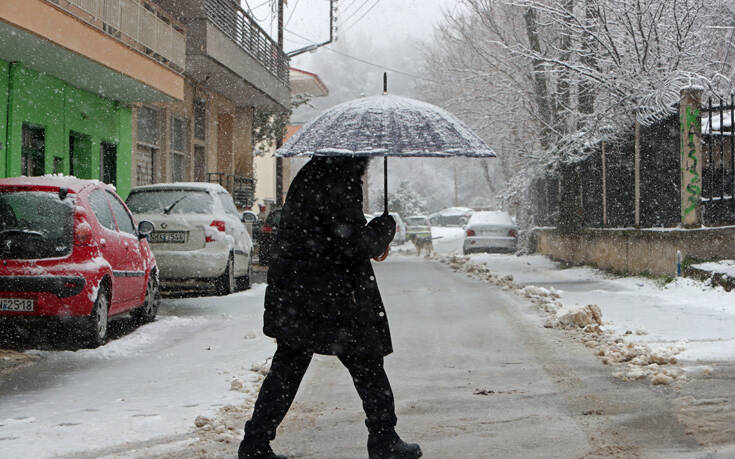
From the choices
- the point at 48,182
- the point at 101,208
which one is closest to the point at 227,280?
the point at 101,208

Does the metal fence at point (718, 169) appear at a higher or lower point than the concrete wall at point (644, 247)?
higher

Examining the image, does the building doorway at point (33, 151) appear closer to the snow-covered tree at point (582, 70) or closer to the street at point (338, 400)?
the street at point (338, 400)

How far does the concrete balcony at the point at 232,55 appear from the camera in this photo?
19.8 m

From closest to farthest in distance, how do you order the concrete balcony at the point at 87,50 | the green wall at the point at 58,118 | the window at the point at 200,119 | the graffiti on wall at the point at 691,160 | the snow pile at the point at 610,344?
1. the snow pile at the point at 610,344
2. the concrete balcony at the point at 87,50
3. the graffiti on wall at the point at 691,160
4. the green wall at the point at 58,118
5. the window at the point at 200,119

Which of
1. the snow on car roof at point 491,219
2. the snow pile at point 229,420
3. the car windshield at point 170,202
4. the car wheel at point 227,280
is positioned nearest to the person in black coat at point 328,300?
the snow pile at point 229,420

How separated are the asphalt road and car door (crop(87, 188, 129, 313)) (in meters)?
2.23

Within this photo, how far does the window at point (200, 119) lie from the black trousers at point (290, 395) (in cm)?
2064

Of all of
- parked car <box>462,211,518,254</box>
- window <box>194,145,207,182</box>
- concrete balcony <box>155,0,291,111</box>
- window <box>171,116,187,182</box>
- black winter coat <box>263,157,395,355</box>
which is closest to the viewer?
black winter coat <box>263,157,395,355</box>

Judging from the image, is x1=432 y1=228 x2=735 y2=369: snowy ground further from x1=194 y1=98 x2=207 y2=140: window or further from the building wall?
x1=194 y1=98 x2=207 y2=140: window

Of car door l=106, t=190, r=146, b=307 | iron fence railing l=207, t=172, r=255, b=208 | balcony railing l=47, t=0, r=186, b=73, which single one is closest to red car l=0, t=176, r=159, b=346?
car door l=106, t=190, r=146, b=307

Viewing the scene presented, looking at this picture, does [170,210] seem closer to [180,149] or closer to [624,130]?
[624,130]

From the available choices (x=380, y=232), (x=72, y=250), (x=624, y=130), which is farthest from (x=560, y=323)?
(x=624, y=130)

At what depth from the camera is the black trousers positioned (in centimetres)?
397

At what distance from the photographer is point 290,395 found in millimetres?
4039
